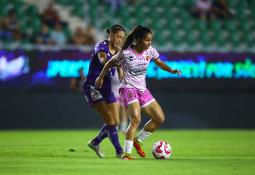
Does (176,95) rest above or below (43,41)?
below

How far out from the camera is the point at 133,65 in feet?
41.9

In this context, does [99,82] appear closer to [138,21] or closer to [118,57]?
[118,57]

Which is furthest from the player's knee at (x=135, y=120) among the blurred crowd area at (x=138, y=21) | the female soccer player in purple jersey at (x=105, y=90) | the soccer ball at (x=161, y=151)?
the blurred crowd area at (x=138, y=21)

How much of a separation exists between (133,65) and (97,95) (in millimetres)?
997

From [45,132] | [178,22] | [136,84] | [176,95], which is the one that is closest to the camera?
[136,84]

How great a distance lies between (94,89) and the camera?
13375mm

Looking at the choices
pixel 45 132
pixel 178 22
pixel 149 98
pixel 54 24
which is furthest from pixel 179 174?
pixel 178 22

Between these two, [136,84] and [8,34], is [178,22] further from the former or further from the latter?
[136,84]

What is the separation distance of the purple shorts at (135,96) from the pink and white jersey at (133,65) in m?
0.07

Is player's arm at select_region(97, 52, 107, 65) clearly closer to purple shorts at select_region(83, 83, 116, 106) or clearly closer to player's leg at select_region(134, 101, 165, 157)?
purple shorts at select_region(83, 83, 116, 106)

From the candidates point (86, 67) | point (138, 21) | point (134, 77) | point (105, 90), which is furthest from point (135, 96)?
point (138, 21)

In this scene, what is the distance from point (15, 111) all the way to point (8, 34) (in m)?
2.36

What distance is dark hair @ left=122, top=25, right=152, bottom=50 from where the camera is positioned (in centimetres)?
1253

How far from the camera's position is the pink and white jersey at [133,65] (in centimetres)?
1273
